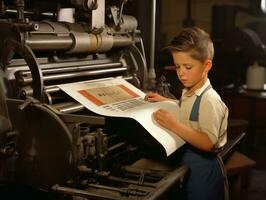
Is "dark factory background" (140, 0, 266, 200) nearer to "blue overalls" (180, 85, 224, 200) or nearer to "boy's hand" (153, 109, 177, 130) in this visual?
"blue overalls" (180, 85, 224, 200)

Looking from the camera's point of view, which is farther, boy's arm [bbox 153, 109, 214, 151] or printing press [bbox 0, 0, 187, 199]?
boy's arm [bbox 153, 109, 214, 151]

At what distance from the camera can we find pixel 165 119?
155 centimetres

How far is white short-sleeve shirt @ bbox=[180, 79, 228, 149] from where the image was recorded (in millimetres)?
1524

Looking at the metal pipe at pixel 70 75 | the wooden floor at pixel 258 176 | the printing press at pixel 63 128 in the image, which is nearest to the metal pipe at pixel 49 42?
the printing press at pixel 63 128

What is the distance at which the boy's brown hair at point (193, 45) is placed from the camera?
1.53 m

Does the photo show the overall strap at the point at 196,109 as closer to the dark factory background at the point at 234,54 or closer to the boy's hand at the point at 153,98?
the boy's hand at the point at 153,98

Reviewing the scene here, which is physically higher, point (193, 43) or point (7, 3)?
point (7, 3)

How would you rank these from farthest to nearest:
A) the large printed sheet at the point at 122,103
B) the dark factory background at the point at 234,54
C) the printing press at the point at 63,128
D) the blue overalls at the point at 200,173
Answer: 1. the dark factory background at the point at 234,54
2. the blue overalls at the point at 200,173
3. the large printed sheet at the point at 122,103
4. the printing press at the point at 63,128

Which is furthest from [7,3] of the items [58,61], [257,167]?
[257,167]

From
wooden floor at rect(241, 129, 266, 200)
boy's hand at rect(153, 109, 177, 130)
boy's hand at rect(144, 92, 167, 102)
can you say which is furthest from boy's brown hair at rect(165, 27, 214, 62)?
wooden floor at rect(241, 129, 266, 200)

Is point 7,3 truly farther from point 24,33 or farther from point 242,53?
point 242,53

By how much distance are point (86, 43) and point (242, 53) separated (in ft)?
8.75

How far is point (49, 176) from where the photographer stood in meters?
1.40

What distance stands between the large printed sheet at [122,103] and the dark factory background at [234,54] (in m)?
0.99
